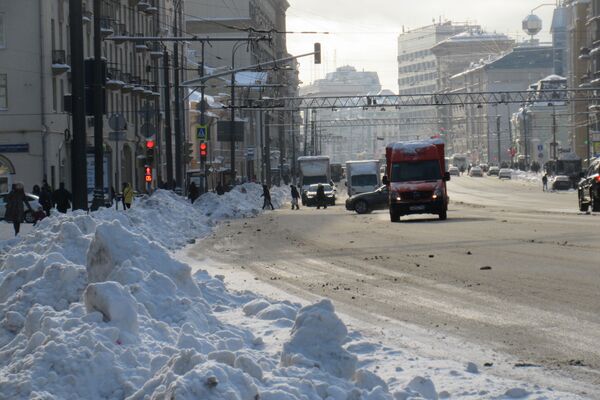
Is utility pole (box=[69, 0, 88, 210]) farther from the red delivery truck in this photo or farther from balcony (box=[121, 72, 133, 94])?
balcony (box=[121, 72, 133, 94])

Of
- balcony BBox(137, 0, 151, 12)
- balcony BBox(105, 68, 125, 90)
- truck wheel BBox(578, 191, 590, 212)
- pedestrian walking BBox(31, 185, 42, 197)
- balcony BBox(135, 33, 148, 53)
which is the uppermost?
balcony BBox(137, 0, 151, 12)

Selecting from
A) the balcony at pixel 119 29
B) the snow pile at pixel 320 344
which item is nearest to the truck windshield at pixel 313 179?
the balcony at pixel 119 29

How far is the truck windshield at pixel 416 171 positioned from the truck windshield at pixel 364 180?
39.5 meters

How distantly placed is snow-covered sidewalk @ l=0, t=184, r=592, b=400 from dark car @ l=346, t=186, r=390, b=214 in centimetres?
4548

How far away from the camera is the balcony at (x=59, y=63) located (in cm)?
6631

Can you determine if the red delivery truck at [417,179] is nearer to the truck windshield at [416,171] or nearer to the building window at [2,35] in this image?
the truck windshield at [416,171]

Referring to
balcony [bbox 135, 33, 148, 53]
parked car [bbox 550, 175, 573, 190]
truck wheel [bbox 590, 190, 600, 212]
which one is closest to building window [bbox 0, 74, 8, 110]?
balcony [bbox 135, 33, 148, 53]

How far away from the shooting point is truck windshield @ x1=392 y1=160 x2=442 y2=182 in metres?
45.8

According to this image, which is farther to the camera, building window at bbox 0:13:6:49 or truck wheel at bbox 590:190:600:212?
building window at bbox 0:13:6:49

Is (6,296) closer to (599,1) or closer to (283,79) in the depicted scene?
(599,1)

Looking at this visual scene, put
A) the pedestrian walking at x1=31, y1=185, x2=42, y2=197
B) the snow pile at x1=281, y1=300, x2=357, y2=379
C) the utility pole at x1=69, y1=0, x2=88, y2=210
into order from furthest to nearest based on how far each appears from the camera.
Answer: the pedestrian walking at x1=31, y1=185, x2=42, y2=197
the utility pole at x1=69, y1=0, x2=88, y2=210
the snow pile at x1=281, y1=300, x2=357, y2=379

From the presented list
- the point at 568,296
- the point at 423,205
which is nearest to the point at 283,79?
the point at 423,205

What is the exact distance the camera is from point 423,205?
4553cm

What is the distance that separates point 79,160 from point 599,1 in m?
116
